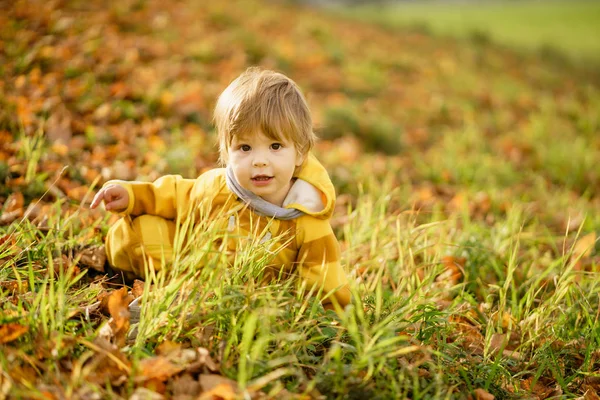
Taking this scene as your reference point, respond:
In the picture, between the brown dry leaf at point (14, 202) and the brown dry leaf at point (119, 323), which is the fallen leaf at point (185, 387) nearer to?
the brown dry leaf at point (119, 323)

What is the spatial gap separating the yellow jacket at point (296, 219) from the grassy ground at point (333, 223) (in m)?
0.14

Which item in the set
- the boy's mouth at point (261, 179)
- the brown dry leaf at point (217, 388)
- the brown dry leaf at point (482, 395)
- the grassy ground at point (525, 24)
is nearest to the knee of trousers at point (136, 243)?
the boy's mouth at point (261, 179)

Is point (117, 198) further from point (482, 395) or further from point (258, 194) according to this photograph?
point (482, 395)

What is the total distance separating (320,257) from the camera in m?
2.19

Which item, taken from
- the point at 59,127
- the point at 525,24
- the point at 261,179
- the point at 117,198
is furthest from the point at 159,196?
the point at 525,24

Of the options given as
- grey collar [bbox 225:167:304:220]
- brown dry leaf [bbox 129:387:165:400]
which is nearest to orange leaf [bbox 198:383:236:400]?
brown dry leaf [bbox 129:387:165:400]

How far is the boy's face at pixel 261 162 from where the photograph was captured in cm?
208

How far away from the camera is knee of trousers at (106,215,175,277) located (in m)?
2.27

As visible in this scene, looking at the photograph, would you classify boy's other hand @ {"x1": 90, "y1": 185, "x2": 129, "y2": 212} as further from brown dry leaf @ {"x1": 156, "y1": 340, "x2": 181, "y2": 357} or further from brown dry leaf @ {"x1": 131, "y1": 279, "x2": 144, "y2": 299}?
brown dry leaf @ {"x1": 156, "y1": 340, "x2": 181, "y2": 357}

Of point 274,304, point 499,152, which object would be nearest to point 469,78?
point 499,152

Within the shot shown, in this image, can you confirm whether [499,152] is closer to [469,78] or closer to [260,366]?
[469,78]

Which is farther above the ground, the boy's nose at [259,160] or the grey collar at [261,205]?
the boy's nose at [259,160]

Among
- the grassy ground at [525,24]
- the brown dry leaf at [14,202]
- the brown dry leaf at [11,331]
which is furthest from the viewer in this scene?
the grassy ground at [525,24]

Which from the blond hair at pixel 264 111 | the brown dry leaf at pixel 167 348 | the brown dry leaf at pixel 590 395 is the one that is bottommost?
the brown dry leaf at pixel 590 395
